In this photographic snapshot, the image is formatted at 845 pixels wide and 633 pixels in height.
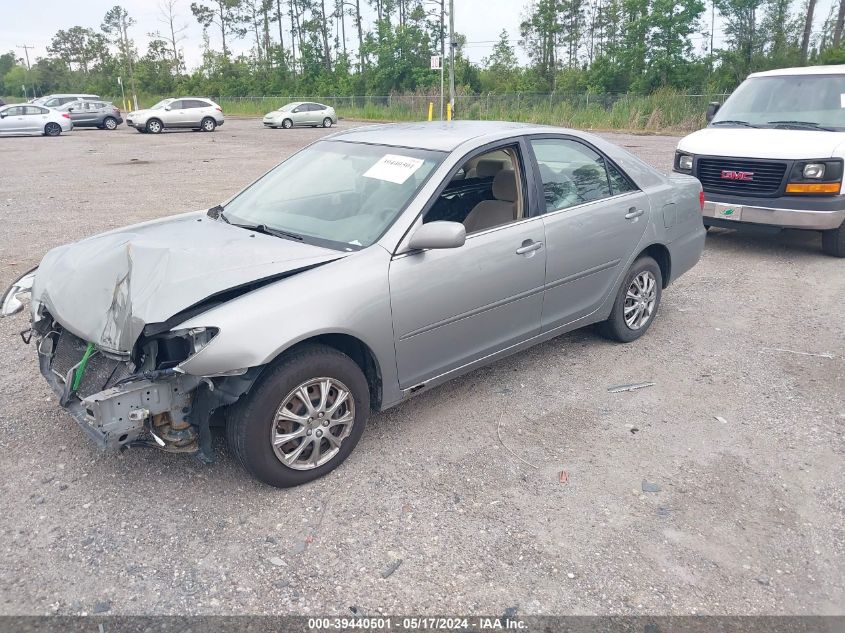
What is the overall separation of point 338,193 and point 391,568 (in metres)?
2.24

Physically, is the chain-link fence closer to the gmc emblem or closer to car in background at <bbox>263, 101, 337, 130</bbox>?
car in background at <bbox>263, 101, 337, 130</bbox>

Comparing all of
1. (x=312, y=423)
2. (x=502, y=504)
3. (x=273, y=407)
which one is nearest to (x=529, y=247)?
(x=502, y=504)

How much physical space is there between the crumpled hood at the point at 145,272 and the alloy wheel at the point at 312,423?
61 centimetres

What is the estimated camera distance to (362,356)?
3.71 meters

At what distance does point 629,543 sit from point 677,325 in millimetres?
3177

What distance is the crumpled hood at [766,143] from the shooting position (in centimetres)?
748

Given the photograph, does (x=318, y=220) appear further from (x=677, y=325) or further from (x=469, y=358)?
(x=677, y=325)

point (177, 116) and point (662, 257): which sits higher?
point (177, 116)

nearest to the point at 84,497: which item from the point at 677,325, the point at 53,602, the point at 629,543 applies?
the point at 53,602

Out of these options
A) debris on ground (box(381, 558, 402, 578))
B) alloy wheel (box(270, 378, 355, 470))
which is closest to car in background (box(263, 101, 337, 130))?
alloy wheel (box(270, 378, 355, 470))

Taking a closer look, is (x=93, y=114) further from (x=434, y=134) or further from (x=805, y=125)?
(x=434, y=134)

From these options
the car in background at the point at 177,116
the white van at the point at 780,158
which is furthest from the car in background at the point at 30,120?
the white van at the point at 780,158

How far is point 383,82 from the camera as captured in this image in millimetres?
54219

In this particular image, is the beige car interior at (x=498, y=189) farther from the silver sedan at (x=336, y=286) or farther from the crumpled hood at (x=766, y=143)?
the crumpled hood at (x=766, y=143)
